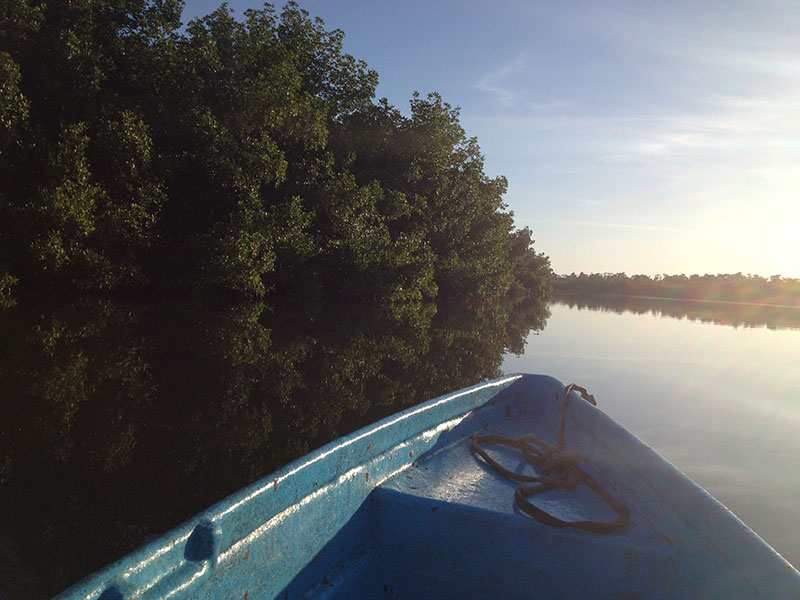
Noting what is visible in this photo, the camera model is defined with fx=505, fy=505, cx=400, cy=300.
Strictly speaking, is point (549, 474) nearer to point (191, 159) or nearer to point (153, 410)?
point (153, 410)

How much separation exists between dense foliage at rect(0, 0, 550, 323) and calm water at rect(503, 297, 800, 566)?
301 inches

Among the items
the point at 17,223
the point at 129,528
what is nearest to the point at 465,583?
the point at 129,528

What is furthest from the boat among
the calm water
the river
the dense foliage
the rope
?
the dense foliage

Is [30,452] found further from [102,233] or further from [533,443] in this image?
[102,233]

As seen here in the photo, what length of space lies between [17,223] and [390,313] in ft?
38.1

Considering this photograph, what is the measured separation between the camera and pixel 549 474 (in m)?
2.80

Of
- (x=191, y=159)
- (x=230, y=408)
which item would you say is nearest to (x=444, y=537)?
(x=230, y=408)

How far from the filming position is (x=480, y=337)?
43.3 ft

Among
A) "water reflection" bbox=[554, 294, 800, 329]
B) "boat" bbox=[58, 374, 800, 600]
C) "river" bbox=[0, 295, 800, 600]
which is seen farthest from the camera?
"water reflection" bbox=[554, 294, 800, 329]

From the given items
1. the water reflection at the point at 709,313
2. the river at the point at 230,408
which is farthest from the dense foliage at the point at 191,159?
the water reflection at the point at 709,313

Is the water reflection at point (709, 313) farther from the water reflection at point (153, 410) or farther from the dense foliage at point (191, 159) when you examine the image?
the water reflection at point (153, 410)

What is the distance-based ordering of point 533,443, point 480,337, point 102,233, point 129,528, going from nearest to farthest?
point 129,528
point 533,443
point 480,337
point 102,233

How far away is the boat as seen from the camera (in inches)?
58.8

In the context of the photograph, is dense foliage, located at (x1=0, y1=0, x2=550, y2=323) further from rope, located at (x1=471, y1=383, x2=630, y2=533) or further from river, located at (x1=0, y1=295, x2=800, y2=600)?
rope, located at (x1=471, y1=383, x2=630, y2=533)
